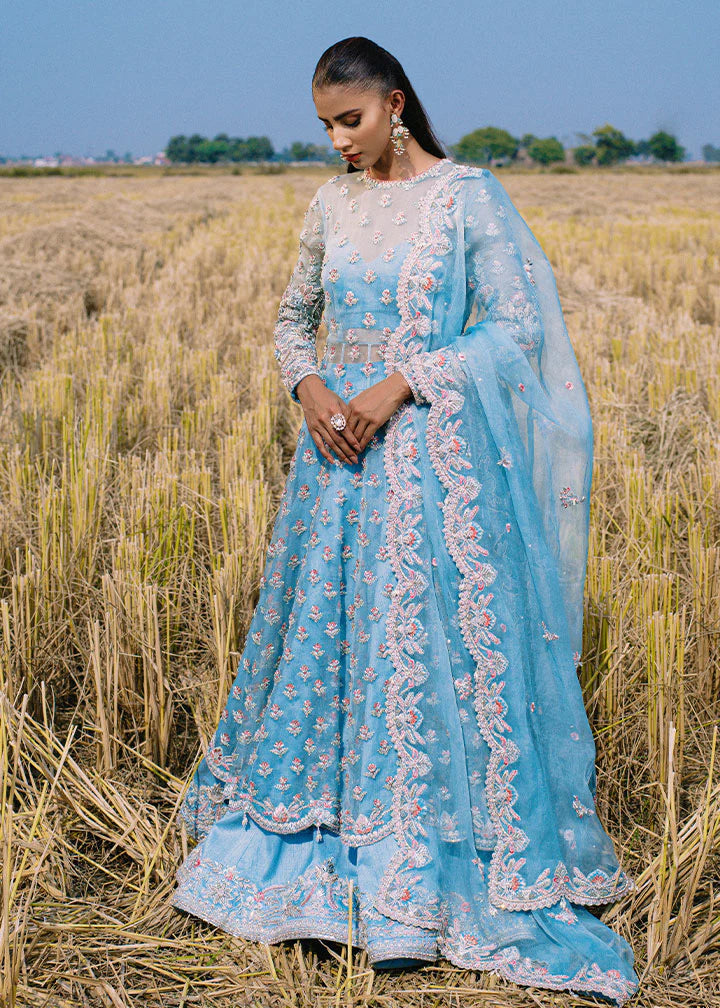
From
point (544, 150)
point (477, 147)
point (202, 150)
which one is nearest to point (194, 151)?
point (202, 150)

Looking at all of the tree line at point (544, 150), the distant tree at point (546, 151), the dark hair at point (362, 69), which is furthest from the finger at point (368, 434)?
the distant tree at point (546, 151)

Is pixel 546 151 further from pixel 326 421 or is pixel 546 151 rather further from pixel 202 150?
pixel 326 421

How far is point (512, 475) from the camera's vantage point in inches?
67.6

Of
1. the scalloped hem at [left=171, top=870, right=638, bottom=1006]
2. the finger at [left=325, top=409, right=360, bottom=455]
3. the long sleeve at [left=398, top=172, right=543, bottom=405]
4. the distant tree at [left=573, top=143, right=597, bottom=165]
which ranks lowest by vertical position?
the scalloped hem at [left=171, top=870, right=638, bottom=1006]

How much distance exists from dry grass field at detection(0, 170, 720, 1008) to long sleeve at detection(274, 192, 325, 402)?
596mm

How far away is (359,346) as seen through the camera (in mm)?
1815

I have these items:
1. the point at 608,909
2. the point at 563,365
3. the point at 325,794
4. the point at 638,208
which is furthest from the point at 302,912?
the point at 638,208

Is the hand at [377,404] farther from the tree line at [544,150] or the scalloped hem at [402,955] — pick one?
the tree line at [544,150]

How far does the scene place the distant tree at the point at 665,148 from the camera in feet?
223

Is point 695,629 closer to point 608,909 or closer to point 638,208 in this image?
point 608,909

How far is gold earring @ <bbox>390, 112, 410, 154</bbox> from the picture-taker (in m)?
1.75

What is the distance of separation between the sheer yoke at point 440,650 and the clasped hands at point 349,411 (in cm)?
3

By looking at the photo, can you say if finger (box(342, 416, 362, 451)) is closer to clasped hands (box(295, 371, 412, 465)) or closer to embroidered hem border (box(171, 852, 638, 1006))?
clasped hands (box(295, 371, 412, 465))

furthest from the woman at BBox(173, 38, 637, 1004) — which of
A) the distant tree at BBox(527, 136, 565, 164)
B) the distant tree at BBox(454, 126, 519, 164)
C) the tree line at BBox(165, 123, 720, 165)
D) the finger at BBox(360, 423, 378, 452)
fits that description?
the distant tree at BBox(527, 136, 565, 164)
